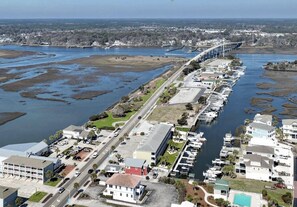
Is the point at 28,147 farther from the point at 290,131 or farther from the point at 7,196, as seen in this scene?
the point at 290,131

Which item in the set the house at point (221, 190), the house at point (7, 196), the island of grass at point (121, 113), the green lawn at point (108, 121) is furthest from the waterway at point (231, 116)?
the house at point (7, 196)

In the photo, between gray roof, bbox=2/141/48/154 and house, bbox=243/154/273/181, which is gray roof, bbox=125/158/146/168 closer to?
house, bbox=243/154/273/181

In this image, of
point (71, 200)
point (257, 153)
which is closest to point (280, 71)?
point (257, 153)

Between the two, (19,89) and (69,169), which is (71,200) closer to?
(69,169)

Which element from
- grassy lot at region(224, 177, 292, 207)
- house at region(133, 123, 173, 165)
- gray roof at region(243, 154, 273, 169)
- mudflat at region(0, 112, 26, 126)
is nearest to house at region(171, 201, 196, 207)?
grassy lot at region(224, 177, 292, 207)

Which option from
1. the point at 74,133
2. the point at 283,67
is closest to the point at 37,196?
the point at 74,133

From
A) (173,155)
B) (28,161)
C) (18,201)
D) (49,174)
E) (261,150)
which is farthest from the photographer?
(173,155)
